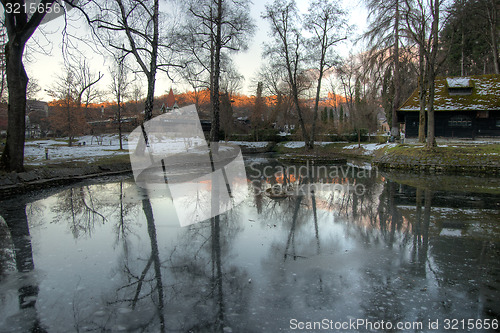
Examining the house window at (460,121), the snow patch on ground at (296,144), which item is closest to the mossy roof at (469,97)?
the house window at (460,121)

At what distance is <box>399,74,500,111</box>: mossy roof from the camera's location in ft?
82.9

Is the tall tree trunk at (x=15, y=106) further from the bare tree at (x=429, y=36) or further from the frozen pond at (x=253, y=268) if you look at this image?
the bare tree at (x=429, y=36)

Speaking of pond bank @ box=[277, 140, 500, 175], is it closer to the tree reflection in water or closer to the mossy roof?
the mossy roof

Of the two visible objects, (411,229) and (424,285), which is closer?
(424,285)

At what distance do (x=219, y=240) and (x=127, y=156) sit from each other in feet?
54.0

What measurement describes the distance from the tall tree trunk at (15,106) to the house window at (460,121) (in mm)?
29622

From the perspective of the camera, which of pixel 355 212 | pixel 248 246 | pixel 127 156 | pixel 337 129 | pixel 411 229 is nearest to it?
pixel 248 246

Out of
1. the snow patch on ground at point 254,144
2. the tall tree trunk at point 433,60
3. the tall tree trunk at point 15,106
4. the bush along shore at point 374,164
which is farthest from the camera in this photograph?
the snow patch on ground at point 254,144

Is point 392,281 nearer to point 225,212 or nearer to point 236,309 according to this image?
point 236,309

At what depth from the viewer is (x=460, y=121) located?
26484 millimetres

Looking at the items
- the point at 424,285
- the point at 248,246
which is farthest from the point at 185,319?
the point at 424,285

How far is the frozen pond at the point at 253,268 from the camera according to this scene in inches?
146

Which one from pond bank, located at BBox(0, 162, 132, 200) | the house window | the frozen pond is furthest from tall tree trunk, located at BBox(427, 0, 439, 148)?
pond bank, located at BBox(0, 162, 132, 200)

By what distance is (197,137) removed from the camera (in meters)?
38.2
